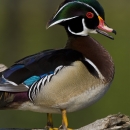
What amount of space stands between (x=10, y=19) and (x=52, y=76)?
7.97 metres

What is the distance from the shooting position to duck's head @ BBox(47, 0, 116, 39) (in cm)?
412

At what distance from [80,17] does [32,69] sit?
0.43m

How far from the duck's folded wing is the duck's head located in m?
0.22

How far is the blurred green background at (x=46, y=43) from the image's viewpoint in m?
7.06

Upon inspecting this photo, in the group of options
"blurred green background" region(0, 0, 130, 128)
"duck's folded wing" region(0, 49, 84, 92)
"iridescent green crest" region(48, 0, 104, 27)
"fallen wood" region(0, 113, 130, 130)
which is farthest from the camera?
"blurred green background" region(0, 0, 130, 128)

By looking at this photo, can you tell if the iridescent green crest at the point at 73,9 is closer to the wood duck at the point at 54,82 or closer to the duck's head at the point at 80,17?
the duck's head at the point at 80,17

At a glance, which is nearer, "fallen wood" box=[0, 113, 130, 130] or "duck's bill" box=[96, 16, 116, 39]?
"fallen wood" box=[0, 113, 130, 130]

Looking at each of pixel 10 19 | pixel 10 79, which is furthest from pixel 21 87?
pixel 10 19

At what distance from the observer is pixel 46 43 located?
33.1 ft

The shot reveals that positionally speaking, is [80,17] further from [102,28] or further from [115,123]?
[115,123]

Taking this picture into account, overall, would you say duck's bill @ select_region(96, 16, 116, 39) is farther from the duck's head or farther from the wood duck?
the wood duck

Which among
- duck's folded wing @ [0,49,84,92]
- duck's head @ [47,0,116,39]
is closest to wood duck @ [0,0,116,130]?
duck's folded wing @ [0,49,84,92]

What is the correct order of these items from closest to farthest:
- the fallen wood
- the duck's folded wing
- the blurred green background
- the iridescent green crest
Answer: the fallen wood, the duck's folded wing, the iridescent green crest, the blurred green background

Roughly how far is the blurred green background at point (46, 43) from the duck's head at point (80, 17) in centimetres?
224
